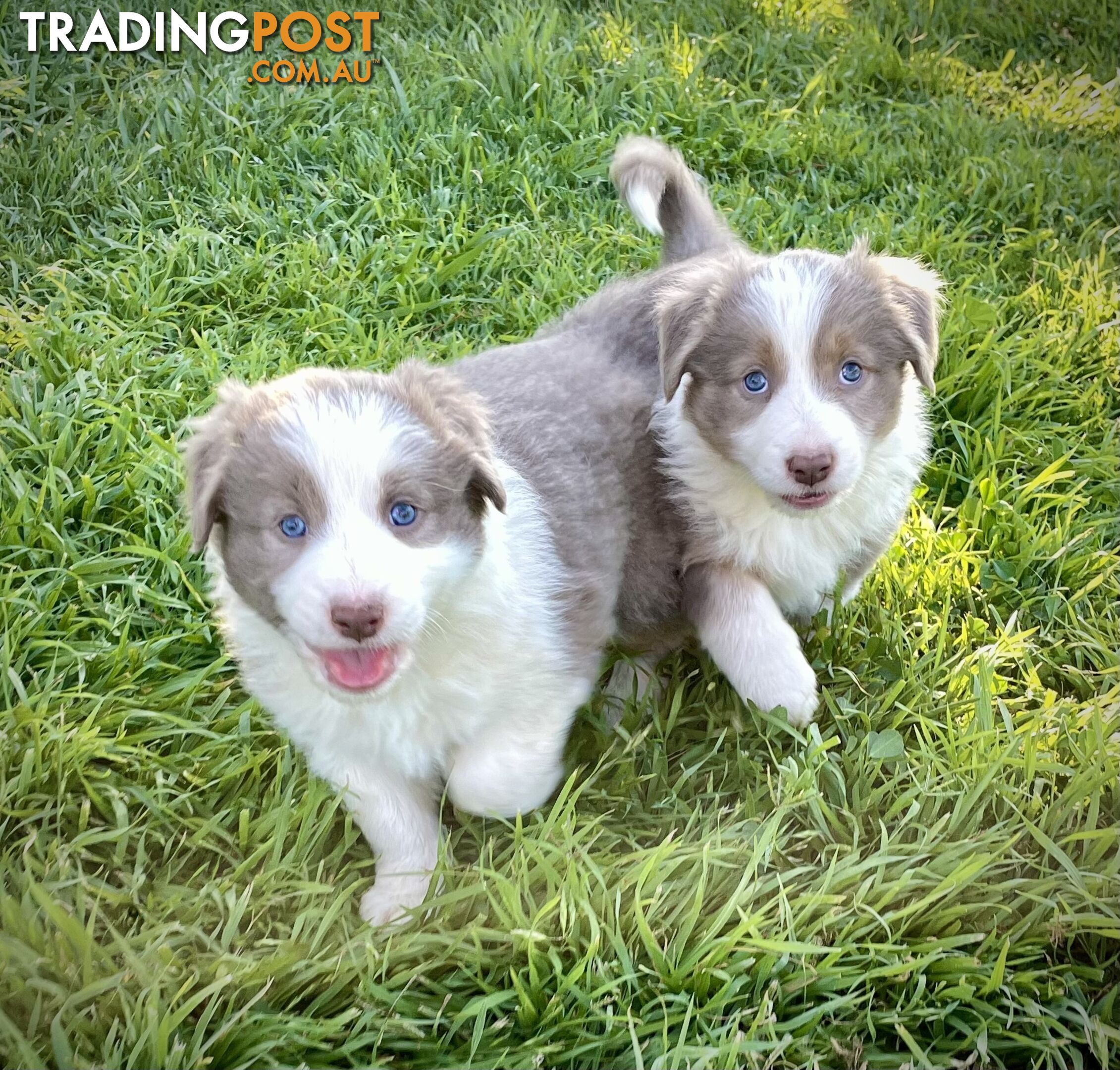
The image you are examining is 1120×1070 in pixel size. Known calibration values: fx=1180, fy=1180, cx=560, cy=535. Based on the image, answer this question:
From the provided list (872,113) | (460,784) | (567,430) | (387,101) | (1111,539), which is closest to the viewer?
(460,784)

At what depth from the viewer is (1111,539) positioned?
150 inches

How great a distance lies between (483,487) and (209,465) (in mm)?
581

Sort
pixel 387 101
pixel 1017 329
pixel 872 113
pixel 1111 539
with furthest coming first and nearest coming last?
pixel 872 113, pixel 387 101, pixel 1017 329, pixel 1111 539

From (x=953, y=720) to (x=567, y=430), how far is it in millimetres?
1304

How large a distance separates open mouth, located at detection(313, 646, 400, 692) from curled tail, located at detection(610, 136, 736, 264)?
6.47 ft

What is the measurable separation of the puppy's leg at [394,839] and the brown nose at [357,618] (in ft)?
2.26

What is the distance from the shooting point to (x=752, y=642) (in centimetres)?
310

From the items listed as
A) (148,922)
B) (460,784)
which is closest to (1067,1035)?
(460,784)

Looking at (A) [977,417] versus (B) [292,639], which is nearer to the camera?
(B) [292,639]

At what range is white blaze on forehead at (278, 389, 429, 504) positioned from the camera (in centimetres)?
234

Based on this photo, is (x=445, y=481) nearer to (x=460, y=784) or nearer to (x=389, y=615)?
(x=389, y=615)

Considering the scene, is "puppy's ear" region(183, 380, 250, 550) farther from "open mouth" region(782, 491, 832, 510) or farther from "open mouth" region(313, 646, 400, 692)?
"open mouth" region(782, 491, 832, 510)

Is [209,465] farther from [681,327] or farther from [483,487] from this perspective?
[681,327]

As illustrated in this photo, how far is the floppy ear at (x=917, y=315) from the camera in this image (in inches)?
121
